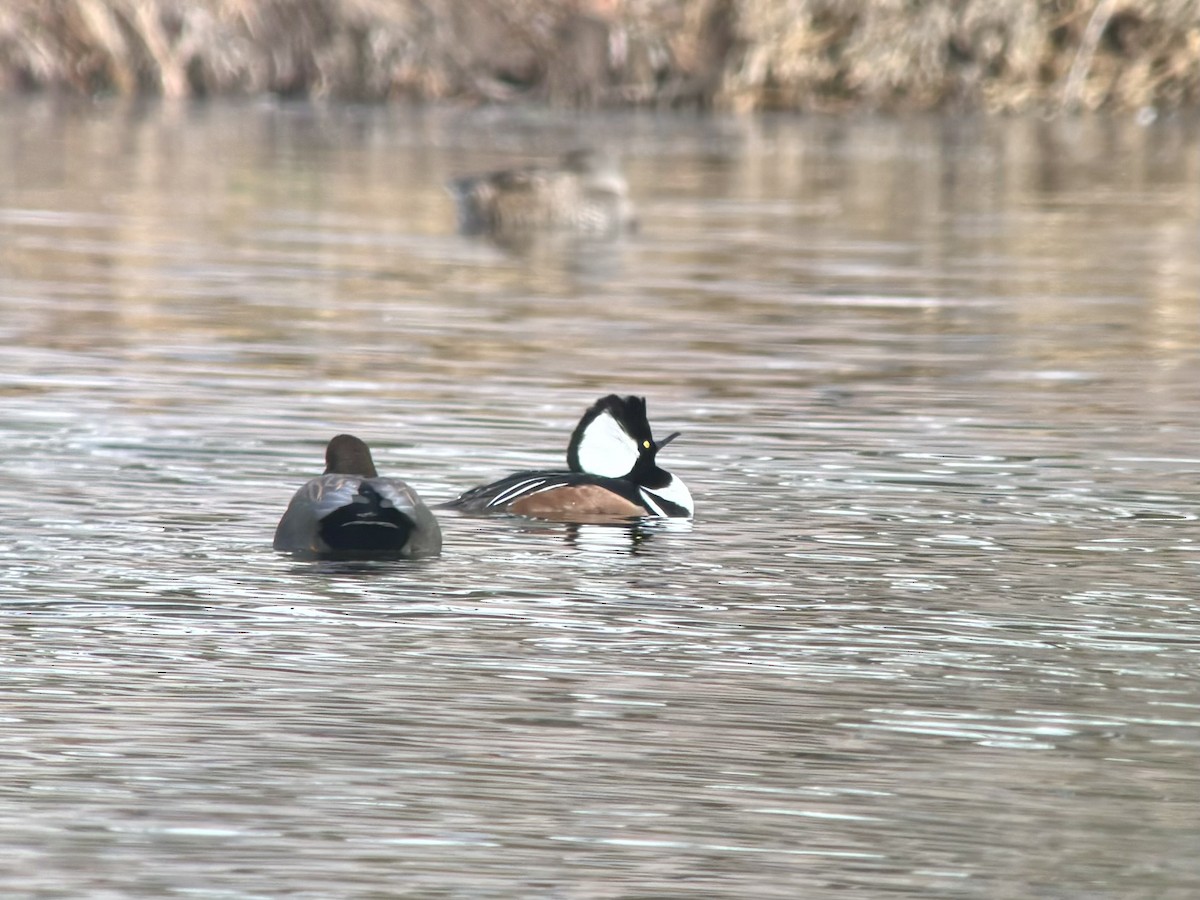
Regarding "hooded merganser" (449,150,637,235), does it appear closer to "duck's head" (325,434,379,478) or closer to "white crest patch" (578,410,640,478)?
"white crest patch" (578,410,640,478)

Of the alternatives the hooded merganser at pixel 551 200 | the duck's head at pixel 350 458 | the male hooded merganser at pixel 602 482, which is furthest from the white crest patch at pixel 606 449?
the hooded merganser at pixel 551 200

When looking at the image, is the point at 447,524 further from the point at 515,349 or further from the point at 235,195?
the point at 235,195

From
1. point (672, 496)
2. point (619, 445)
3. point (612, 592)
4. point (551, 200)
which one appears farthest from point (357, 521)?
point (551, 200)

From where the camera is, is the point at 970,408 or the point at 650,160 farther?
the point at 650,160

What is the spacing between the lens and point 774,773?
→ 6035 millimetres

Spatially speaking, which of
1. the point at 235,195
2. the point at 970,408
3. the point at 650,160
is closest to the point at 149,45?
the point at 650,160

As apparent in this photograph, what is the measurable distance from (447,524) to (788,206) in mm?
14668

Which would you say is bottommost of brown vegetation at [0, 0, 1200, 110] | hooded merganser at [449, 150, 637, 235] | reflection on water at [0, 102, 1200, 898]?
reflection on water at [0, 102, 1200, 898]

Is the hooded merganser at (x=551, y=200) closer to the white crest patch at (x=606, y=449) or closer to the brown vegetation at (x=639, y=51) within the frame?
the white crest patch at (x=606, y=449)

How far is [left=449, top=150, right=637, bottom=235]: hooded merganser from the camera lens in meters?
21.9

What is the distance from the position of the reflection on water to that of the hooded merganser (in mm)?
2951

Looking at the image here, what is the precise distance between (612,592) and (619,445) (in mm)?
1659

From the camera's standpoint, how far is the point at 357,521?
8.41 m

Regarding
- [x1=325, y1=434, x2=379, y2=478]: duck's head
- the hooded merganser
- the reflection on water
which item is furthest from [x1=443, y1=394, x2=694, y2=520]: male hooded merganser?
the hooded merganser
